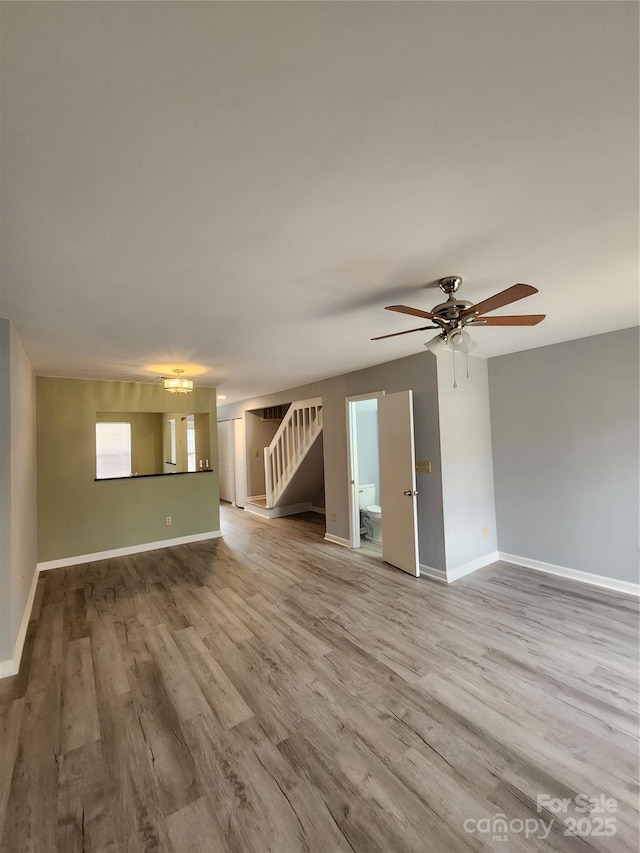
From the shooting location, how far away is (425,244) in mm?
1661

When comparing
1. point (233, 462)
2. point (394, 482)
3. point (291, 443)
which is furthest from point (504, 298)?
point (233, 462)

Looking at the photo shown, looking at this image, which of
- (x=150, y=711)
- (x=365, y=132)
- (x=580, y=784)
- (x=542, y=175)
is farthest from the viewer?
(x=150, y=711)

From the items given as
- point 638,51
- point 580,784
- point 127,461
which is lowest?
point 580,784

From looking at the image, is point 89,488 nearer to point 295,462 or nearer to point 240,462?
point 295,462

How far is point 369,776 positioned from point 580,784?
3.10 feet

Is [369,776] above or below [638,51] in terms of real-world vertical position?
below

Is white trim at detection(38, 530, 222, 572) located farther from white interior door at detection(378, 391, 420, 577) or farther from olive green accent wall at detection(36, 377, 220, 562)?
white interior door at detection(378, 391, 420, 577)

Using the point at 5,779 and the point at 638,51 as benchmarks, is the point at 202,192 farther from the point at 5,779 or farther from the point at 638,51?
the point at 5,779

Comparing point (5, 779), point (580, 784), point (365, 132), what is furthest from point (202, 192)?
point (580, 784)

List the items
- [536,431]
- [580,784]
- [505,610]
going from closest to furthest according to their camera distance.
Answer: [580,784] → [505,610] → [536,431]

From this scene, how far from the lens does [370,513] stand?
5.26m

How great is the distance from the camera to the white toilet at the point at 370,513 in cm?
524

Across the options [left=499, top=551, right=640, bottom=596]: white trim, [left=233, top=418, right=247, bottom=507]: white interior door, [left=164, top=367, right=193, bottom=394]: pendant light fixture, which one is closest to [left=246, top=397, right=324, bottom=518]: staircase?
[left=233, top=418, right=247, bottom=507]: white interior door

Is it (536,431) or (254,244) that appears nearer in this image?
(254,244)
